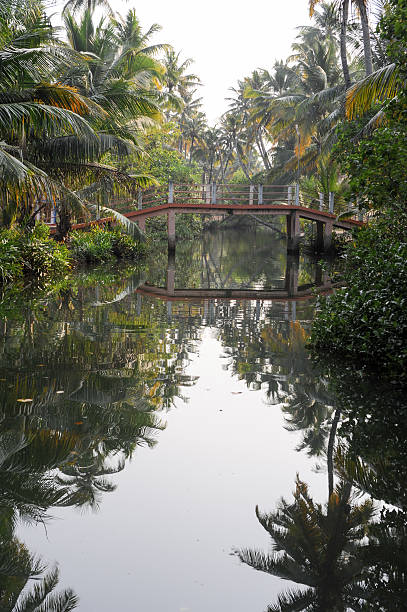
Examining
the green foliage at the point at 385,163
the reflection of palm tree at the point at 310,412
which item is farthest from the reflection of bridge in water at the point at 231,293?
the reflection of palm tree at the point at 310,412

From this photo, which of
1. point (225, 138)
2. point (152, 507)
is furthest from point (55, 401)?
point (225, 138)

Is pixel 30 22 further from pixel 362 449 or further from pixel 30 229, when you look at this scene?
pixel 362 449

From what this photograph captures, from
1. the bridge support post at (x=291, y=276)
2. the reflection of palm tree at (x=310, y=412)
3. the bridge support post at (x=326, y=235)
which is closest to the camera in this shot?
the reflection of palm tree at (x=310, y=412)

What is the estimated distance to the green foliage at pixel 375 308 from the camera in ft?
21.5

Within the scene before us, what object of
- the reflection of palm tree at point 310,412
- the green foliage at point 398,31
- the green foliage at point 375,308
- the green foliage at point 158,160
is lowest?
the reflection of palm tree at point 310,412

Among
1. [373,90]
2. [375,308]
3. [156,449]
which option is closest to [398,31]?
[375,308]

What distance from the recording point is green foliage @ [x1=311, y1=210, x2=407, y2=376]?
6.56 metres

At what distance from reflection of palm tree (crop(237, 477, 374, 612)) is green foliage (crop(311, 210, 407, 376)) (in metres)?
2.82

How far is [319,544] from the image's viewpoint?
3453mm

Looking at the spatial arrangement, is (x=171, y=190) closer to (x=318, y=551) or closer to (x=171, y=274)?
(x=171, y=274)

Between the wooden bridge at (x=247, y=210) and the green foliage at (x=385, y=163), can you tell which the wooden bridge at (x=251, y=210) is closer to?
the wooden bridge at (x=247, y=210)

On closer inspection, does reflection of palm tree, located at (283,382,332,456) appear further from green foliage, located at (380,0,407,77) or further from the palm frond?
the palm frond

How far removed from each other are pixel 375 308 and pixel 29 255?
36.2ft

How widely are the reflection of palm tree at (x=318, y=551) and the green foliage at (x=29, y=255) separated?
11.4m
